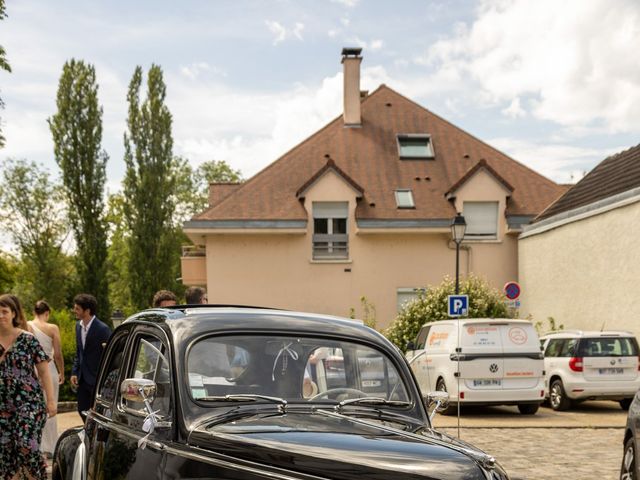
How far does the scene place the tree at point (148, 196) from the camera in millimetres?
51562

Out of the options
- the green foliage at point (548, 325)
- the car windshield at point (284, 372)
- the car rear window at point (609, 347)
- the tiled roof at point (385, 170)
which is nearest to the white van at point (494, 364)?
the car rear window at point (609, 347)

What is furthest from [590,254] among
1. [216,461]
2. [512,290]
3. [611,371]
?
[216,461]

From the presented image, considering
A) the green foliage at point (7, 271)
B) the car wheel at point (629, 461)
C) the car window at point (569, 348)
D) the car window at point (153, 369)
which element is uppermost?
the green foliage at point (7, 271)

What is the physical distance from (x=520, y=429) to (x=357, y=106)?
82.7ft

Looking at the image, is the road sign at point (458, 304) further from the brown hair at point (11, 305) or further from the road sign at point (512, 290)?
the brown hair at point (11, 305)

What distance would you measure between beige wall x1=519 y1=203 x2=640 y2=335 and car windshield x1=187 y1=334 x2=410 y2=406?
66.9 ft

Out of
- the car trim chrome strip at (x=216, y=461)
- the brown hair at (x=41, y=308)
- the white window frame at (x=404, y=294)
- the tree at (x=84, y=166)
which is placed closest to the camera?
the car trim chrome strip at (x=216, y=461)

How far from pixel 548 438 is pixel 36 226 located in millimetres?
65251

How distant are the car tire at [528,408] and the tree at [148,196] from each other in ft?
105

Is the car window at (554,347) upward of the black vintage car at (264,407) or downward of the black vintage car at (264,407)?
downward

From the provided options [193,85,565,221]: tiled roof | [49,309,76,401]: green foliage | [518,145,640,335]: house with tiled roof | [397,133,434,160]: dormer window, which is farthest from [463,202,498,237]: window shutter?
[49,309,76,401]: green foliage

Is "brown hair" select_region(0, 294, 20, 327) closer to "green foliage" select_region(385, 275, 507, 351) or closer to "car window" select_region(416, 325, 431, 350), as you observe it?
"car window" select_region(416, 325, 431, 350)

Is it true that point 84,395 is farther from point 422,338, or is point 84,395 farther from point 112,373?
Result: point 422,338

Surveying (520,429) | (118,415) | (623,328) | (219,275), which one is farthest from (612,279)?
(118,415)
